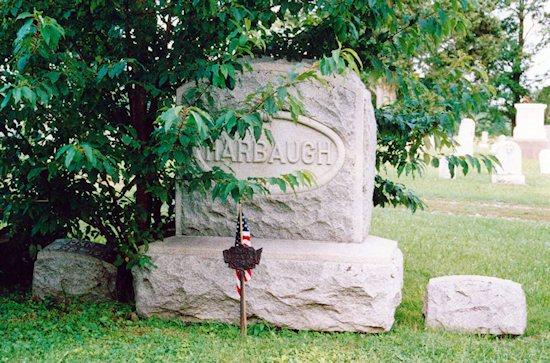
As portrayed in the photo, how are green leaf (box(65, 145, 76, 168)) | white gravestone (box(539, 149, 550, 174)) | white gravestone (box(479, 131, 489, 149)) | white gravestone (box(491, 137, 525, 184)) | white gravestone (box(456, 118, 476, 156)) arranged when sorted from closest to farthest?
green leaf (box(65, 145, 76, 168)) < white gravestone (box(491, 137, 525, 184)) < white gravestone (box(539, 149, 550, 174)) < white gravestone (box(456, 118, 476, 156)) < white gravestone (box(479, 131, 489, 149))

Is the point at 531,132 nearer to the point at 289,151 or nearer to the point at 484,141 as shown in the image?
the point at 484,141

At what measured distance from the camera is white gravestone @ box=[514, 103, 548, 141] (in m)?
21.2

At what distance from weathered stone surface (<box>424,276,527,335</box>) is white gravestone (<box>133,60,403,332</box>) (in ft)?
0.92

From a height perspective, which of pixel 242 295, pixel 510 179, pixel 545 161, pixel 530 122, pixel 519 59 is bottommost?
pixel 242 295

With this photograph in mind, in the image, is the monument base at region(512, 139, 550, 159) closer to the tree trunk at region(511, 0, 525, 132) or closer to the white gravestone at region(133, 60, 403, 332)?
the tree trunk at region(511, 0, 525, 132)

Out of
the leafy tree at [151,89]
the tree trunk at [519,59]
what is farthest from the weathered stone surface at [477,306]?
the tree trunk at [519,59]

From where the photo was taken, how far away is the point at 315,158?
4.62m

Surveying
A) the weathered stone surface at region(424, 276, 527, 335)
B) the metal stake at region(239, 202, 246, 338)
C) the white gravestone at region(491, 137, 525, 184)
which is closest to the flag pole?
the metal stake at region(239, 202, 246, 338)

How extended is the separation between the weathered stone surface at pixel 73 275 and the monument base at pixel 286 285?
46 cm

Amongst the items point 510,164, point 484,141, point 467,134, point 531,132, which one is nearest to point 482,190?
point 510,164

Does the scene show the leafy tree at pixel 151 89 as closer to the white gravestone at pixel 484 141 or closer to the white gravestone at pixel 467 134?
the white gravestone at pixel 467 134

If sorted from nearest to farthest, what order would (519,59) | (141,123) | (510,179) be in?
(141,123) → (510,179) → (519,59)

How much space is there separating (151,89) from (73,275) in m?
1.54

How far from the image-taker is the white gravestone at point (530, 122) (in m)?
21.2
